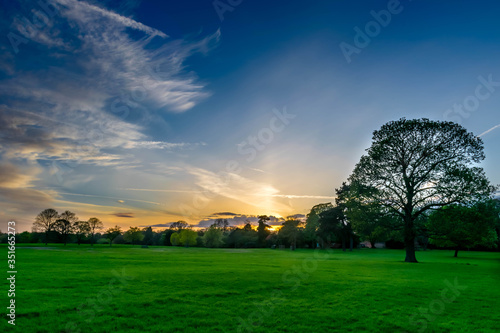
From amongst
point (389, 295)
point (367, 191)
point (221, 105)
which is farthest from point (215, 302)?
point (367, 191)

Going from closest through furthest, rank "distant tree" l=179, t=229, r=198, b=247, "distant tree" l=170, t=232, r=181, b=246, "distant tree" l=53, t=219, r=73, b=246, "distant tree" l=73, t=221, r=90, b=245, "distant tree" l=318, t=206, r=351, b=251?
1. "distant tree" l=318, t=206, r=351, b=251
2. "distant tree" l=53, t=219, r=73, b=246
3. "distant tree" l=73, t=221, r=90, b=245
4. "distant tree" l=179, t=229, r=198, b=247
5. "distant tree" l=170, t=232, r=181, b=246

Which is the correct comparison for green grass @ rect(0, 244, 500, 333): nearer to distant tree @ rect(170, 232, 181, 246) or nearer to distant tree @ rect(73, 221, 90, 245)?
distant tree @ rect(73, 221, 90, 245)

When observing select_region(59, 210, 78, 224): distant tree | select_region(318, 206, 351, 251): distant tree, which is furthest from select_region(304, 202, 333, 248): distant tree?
select_region(59, 210, 78, 224): distant tree

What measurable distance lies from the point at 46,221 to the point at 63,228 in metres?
5.76

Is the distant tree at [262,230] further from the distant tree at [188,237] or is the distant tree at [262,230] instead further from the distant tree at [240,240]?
the distant tree at [188,237]

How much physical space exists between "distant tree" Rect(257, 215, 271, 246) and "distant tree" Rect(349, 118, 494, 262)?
95079 mm

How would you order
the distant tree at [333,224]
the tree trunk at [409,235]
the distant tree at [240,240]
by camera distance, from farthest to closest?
the distant tree at [240,240] → the distant tree at [333,224] → the tree trunk at [409,235]

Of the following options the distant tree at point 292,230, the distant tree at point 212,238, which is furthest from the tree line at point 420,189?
the distant tree at point 212,238

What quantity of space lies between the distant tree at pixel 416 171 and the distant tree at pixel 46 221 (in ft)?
338

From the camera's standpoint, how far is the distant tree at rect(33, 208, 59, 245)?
97.3m

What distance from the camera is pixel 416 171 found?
36812 millimetres

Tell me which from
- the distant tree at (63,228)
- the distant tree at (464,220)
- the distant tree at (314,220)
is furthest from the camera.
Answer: the distant tree at (63,228)

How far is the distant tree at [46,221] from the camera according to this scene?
3831 inches

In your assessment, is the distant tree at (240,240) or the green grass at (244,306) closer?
the green grass at (244,306)
